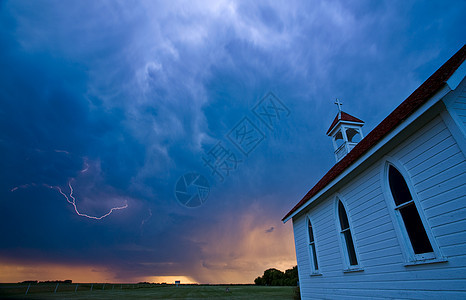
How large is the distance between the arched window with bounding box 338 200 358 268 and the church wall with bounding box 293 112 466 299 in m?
0.27

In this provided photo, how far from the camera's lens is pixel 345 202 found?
8.66 metres

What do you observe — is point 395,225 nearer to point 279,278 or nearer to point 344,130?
point 344,130

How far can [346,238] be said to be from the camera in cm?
869

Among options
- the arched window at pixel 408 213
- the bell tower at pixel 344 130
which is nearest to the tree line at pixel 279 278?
the bell tower at pixel 344 130

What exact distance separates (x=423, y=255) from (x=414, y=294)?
977mm

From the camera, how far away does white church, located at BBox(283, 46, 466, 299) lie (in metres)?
4.84

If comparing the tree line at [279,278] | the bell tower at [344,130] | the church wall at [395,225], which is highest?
the bell tower at [344,130]

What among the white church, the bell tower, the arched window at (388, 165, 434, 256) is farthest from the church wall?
the bell tower

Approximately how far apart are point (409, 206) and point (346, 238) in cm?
325

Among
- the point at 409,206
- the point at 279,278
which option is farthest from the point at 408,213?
the point at 279,278

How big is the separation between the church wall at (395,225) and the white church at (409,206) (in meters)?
0.02

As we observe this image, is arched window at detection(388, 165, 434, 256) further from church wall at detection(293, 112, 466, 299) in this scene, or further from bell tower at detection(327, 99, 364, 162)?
bell tower at detection(327, 99, 364, 162)

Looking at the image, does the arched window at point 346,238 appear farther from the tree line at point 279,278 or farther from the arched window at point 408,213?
the tree line at point 279,278

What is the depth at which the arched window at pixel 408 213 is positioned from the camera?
18.3ft
